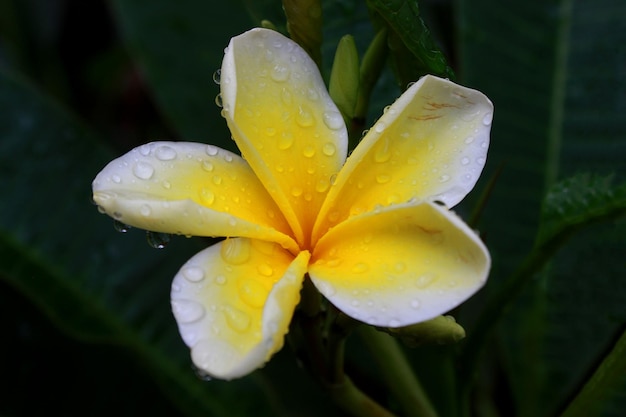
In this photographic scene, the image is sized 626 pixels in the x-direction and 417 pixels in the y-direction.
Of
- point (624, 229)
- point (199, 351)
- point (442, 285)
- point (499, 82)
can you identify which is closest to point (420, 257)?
point (442, 285)

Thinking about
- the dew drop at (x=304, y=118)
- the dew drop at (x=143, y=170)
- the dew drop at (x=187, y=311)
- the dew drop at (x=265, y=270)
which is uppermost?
the dew drop at (x=304, y=118)

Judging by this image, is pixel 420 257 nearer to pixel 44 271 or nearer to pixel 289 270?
pixel 289 270

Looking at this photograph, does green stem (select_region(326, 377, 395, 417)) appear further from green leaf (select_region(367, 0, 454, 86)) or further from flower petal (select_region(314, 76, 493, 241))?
green leaf (select_region(367, 0, 454, 86))

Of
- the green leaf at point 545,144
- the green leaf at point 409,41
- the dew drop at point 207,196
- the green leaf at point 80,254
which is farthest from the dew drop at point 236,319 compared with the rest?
the green leaf at point 545,144

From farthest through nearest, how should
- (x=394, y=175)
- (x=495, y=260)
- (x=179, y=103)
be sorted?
(x=179, y=103)
(x=495, y=260)
(x=394, y=175)

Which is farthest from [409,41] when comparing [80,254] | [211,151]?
[80,254]

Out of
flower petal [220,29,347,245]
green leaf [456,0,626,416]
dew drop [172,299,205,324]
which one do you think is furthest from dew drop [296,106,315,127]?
green leaf [456,0,626,416]

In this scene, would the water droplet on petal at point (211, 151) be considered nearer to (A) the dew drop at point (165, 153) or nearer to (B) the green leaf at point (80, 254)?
(A) the dew drop at point (165, 153)

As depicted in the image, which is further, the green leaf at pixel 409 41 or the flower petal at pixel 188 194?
the green leaf at pixel 409 41
